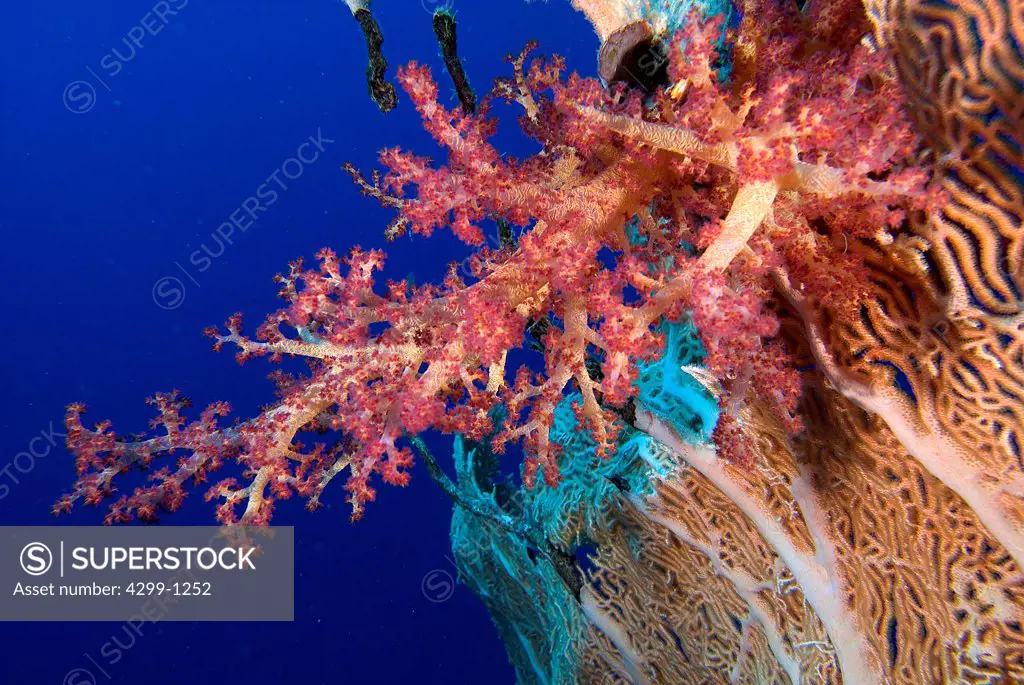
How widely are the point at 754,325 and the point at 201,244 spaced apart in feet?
80.7

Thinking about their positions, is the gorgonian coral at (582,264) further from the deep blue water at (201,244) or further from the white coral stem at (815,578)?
the deep blue water at (201,244)

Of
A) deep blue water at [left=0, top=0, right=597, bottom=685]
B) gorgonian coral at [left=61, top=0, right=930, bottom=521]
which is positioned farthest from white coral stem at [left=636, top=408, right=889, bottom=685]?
deep blue water at [left=0, top=0, right=597, bottom=685]

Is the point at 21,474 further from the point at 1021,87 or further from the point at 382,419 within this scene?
the point at 1021,87

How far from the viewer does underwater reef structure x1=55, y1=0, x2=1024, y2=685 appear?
1790 mm

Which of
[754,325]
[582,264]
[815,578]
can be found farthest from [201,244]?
[754,325]

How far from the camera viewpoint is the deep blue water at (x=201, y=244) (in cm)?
1944

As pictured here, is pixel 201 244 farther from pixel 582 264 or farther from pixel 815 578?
pixel 815 578

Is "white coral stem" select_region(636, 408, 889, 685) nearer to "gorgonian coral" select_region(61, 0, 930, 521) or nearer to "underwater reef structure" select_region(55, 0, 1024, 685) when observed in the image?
"underwater reef structure" select_region(55, 0, 1024, 685)

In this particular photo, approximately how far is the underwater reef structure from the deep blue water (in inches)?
679

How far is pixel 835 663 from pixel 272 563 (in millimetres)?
16303

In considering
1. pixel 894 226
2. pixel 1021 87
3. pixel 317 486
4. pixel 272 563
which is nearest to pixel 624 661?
pixel 317 486

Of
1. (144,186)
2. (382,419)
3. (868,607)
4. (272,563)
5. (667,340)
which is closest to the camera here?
(382,419)

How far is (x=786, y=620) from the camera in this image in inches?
114

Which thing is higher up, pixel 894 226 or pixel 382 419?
pixel 382 419
